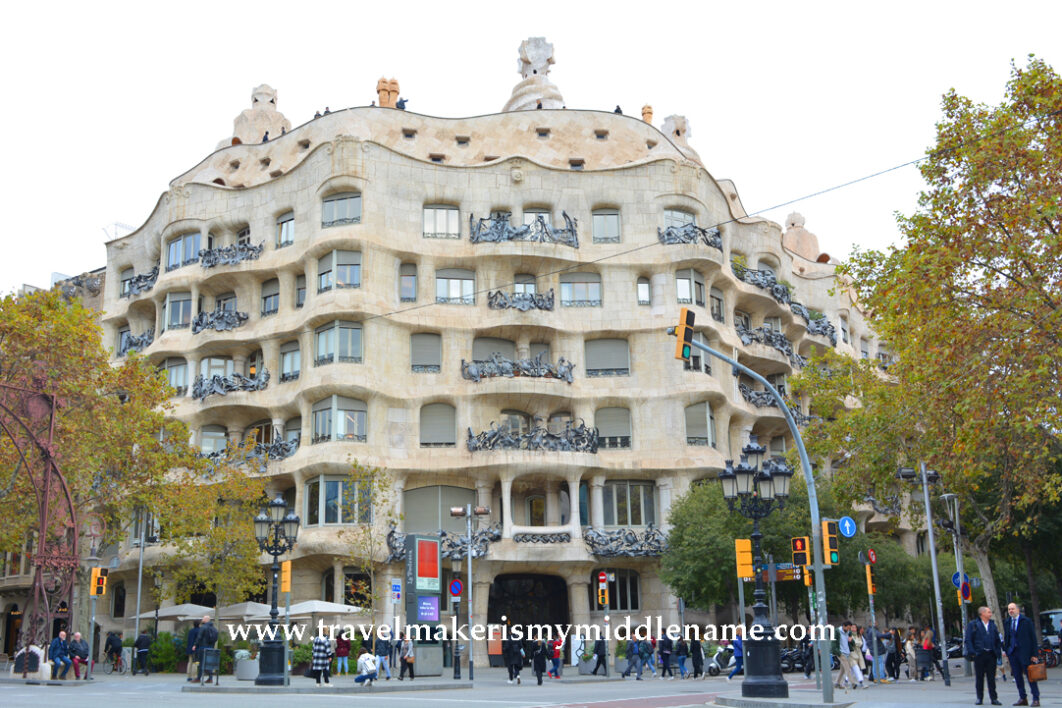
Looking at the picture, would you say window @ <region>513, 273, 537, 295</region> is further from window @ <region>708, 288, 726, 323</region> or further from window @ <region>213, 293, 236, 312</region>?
window @ <region>213, 293, 236, 312</region>

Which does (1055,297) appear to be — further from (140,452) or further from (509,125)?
(509,125)

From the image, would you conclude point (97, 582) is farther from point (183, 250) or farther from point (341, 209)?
point (183, 250)

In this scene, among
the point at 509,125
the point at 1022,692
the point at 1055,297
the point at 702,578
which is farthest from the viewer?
the point at 509,125

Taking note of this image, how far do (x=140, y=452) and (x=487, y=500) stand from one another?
13.3 m

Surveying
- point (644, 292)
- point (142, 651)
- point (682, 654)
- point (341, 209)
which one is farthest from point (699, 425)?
point (142, 651)

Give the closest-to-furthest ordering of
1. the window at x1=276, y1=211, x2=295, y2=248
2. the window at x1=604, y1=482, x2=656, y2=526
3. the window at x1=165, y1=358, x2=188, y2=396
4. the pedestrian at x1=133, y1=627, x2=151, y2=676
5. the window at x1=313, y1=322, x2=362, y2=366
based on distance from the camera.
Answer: the pedestrian at x1=133, y1=627, x2=151, y2=676 → the window at x1=313, y1=322, x2=362, y2=366 → the window at x1=604, y1=482, x2=656, y2=526 → the window at x1=276, y1=211, x2=295, y2=248 → the window at x1=165, y1=358, x2=188, y2=396

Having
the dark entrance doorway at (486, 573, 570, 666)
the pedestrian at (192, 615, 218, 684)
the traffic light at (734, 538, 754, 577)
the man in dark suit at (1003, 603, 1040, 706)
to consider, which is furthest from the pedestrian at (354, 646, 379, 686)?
the dark entrance doorway at (486, 573, 570, 666)

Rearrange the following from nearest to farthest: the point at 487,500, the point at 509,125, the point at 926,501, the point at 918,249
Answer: the point at 918,249 → the point at 926,501 → the point at 487,500 → the point at 509,125

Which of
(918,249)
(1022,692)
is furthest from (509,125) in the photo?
(1022,692)

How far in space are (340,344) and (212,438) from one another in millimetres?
8602

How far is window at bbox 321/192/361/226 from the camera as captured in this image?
147 ft

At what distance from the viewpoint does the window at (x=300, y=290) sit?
152 ft

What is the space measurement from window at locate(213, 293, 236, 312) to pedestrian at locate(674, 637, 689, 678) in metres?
25.3

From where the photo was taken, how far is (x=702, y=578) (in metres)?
38.5
